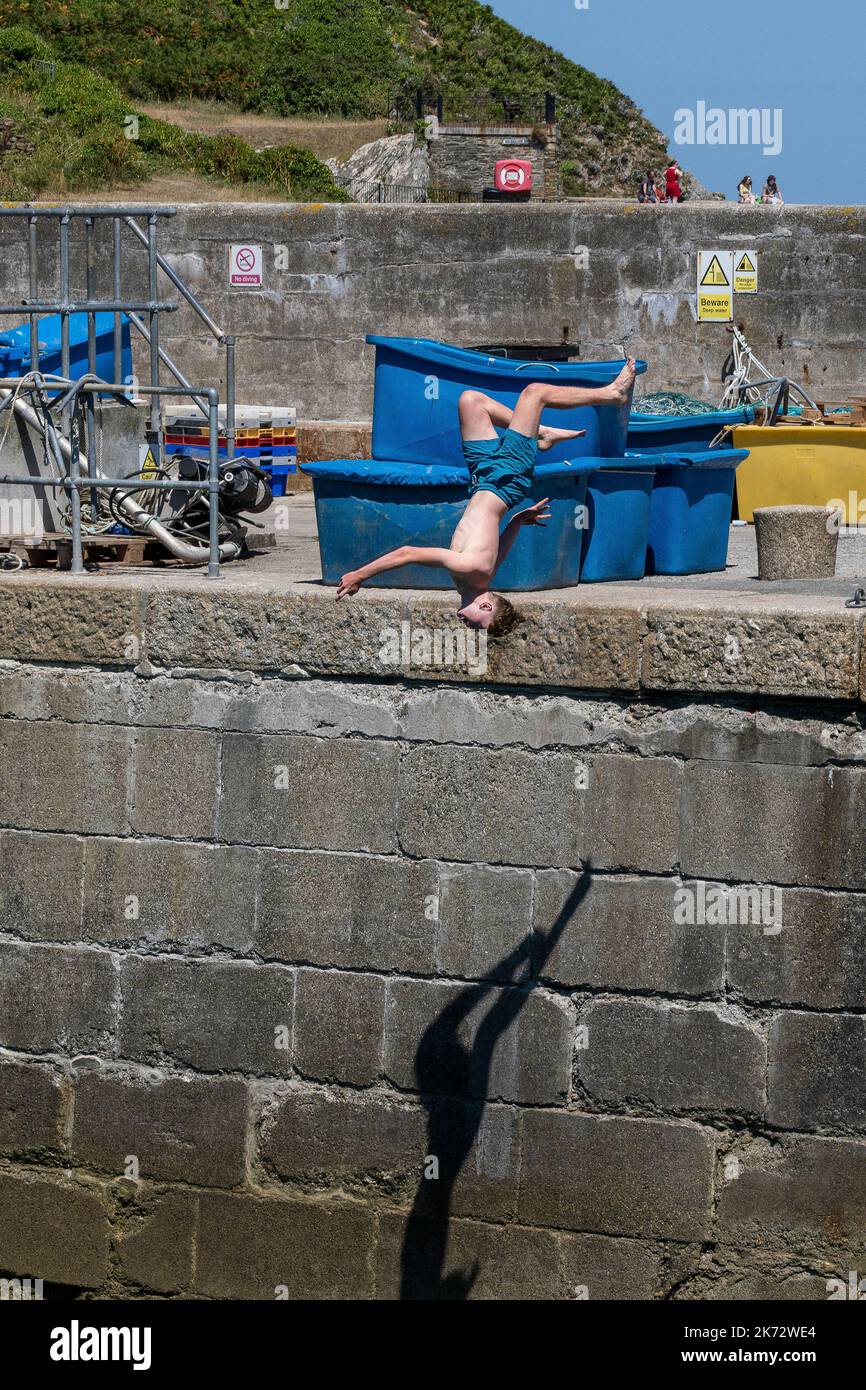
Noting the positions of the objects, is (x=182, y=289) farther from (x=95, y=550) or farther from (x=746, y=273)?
(x=746, y=273)

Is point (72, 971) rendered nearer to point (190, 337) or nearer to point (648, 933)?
point (648, 933)

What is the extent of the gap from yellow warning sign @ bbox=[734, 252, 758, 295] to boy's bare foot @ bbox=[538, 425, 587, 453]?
777 cm

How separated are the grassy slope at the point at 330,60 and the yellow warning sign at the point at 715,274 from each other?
2597cm

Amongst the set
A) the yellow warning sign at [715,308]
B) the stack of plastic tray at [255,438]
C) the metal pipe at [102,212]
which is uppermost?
the yellow warning sign at [715,308]

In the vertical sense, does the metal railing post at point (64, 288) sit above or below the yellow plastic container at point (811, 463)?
above

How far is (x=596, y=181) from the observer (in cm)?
4572

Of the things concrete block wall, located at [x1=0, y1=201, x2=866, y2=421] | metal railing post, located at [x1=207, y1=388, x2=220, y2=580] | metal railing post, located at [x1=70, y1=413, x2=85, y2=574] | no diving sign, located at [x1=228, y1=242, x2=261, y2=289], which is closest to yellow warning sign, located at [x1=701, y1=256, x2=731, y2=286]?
concrete block wall, located at [x1=0, y1=201, x2=866, y2=421]

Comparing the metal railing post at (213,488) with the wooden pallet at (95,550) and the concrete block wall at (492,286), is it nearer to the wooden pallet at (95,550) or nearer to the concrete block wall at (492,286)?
the wooden pallet at (95,550)

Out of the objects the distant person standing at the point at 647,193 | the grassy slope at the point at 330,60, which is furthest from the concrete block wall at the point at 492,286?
the grassy slope at the point at 330,60

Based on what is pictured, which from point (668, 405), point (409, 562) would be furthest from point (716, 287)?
point (409, 562)

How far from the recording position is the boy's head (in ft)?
19.7

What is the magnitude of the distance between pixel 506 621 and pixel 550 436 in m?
0.98

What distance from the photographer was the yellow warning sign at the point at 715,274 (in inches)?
546
